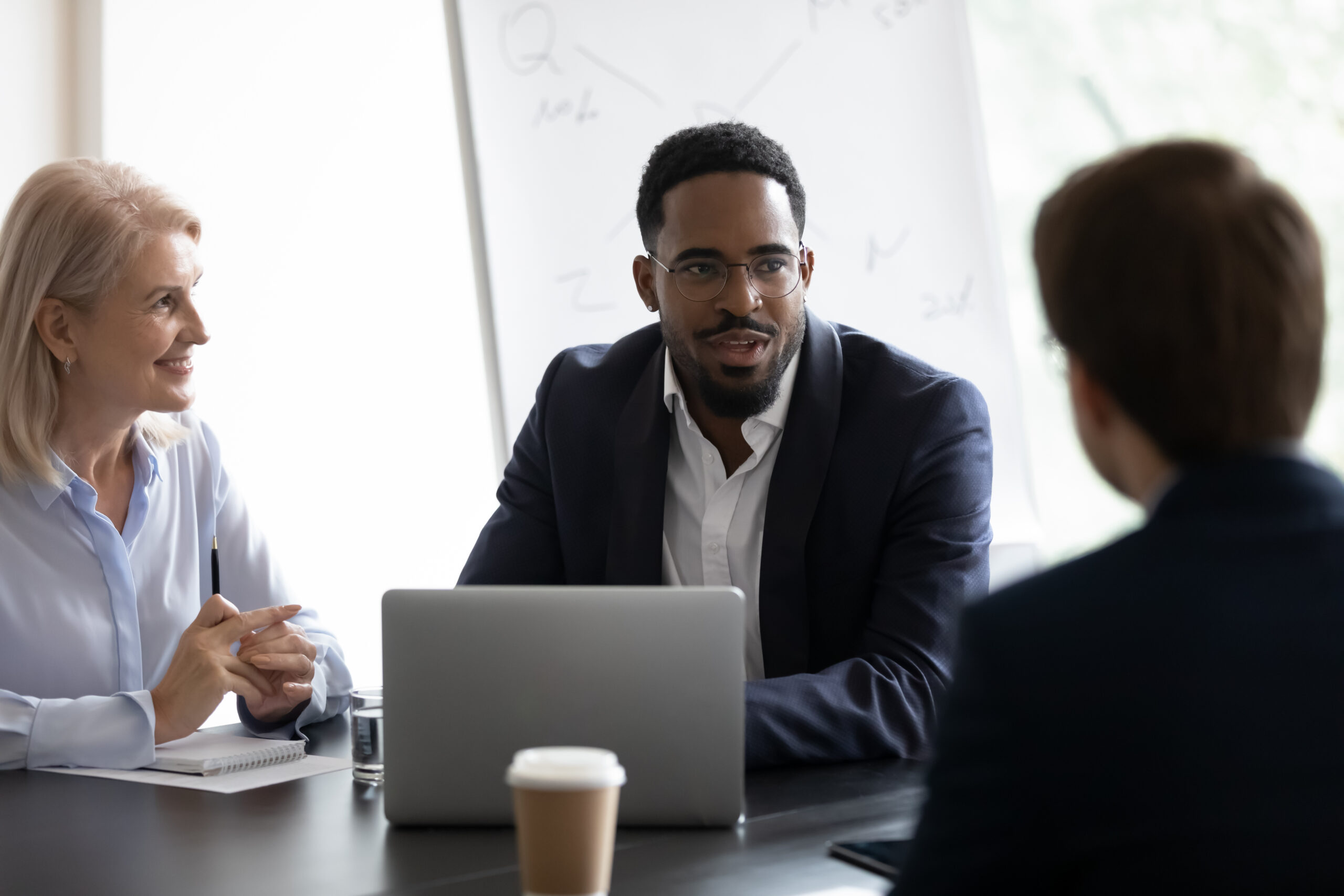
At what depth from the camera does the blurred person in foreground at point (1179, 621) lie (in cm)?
62

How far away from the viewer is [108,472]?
6.17 feet

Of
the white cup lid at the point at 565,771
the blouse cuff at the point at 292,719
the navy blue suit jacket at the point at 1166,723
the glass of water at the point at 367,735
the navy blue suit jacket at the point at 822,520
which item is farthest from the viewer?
the blouse cuff at the point at 292,719

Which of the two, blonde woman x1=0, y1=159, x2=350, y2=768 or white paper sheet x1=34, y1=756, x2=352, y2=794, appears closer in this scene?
white paper sheet x1=34, y1=756, x2=352, y2=794

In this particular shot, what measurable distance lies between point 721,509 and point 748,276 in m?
0.36

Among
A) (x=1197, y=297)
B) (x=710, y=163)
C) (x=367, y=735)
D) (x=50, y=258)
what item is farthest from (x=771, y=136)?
(x=1197, y=297)

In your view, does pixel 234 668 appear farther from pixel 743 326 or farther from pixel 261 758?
pixel 743 326

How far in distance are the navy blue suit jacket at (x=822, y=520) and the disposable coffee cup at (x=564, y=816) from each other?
0.57 metres

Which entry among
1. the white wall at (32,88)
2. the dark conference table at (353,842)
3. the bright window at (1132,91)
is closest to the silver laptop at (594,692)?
the dark conference table at (353,842)

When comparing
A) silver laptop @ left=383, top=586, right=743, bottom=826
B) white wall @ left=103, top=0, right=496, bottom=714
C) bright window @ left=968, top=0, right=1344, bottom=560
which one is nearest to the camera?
silver laptop @ left=383, top=586, right=743, bottom=826

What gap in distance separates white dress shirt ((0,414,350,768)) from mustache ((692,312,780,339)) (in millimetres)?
737

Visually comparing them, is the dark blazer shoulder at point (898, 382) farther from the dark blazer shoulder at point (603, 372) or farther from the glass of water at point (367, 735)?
the glass of water at point (367, 735)

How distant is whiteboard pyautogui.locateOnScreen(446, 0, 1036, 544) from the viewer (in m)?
2.60

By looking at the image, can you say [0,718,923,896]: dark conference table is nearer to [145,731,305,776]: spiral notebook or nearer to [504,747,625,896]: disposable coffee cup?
[145,731,305,776]: spiral notebook

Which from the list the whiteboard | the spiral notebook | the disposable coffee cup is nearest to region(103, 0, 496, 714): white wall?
the whiteboard
